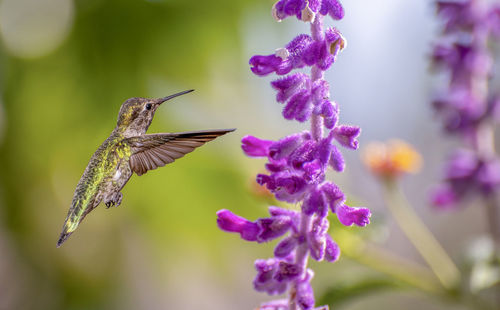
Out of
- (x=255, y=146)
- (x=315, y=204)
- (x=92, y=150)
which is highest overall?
(x=92, y=150)

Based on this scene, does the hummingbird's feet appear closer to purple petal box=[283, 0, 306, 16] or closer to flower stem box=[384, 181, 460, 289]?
purple petal box=[283, 0, 306, 16]

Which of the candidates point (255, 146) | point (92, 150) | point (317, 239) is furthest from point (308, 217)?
point (92, 150)

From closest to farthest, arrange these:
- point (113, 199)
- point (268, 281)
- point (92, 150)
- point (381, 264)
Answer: point (268, 281), point (113, 199), point (381, 264), point (92, 150)

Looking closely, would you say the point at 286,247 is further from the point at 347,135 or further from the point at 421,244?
the point at 421,244

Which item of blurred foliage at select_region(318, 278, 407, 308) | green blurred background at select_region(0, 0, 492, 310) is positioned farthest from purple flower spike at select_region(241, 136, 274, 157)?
green blurred background at select_region(0, 0, 492, 310)

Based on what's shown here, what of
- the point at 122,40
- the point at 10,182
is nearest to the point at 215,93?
the point at 122,40

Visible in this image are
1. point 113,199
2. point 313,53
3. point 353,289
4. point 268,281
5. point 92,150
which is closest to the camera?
point 313,53

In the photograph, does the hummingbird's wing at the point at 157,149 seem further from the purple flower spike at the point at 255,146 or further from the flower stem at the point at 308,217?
the flower stem at the point at 308,217

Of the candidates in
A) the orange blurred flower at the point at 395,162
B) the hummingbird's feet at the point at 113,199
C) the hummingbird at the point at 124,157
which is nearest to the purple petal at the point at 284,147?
the hummingbird at the point at 124,157
